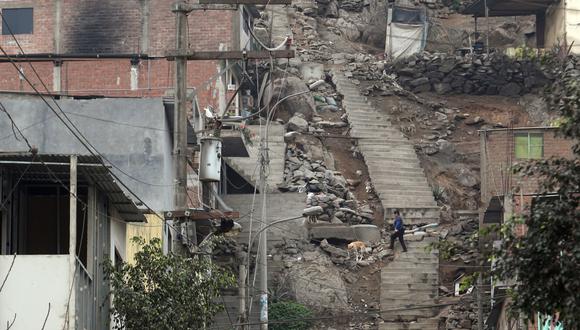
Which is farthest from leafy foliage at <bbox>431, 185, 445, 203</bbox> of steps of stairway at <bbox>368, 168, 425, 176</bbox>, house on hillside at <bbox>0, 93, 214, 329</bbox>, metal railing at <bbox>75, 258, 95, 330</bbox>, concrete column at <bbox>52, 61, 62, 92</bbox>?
metal railing at <bbox>75, 258, 95, 330</bbox>

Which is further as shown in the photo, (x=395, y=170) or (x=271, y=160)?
(x=395, y=170)

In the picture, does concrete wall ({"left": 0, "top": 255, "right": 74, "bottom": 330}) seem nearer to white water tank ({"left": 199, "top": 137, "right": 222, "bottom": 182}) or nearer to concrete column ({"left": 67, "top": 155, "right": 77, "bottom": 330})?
concrete column ({"left": 67, "top": 155, "right": 77, "bottom": 330})

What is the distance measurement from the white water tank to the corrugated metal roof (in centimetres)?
339

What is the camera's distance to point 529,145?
43.5 meters

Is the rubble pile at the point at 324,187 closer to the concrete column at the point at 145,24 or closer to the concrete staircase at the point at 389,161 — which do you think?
the concrete staircase at the point at 389,161

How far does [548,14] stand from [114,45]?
19863 mm

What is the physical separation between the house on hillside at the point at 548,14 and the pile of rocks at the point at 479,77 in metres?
1.50

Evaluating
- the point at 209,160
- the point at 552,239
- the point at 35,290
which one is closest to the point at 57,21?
the point at 209,160

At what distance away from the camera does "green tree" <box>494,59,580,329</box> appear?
1499 centimetres

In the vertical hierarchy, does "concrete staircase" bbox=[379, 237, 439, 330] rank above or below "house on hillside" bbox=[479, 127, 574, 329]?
below

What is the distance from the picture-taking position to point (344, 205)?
47.3m

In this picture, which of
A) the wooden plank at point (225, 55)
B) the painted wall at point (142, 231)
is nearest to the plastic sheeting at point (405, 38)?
the painted wall at point (142, 231)

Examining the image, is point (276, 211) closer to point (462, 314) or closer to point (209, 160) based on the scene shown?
point (462, 314)

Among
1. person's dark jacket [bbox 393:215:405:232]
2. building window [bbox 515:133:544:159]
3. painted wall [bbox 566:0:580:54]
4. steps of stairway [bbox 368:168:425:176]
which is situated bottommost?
person's dark jacket [bbox 393:215:405:232]
